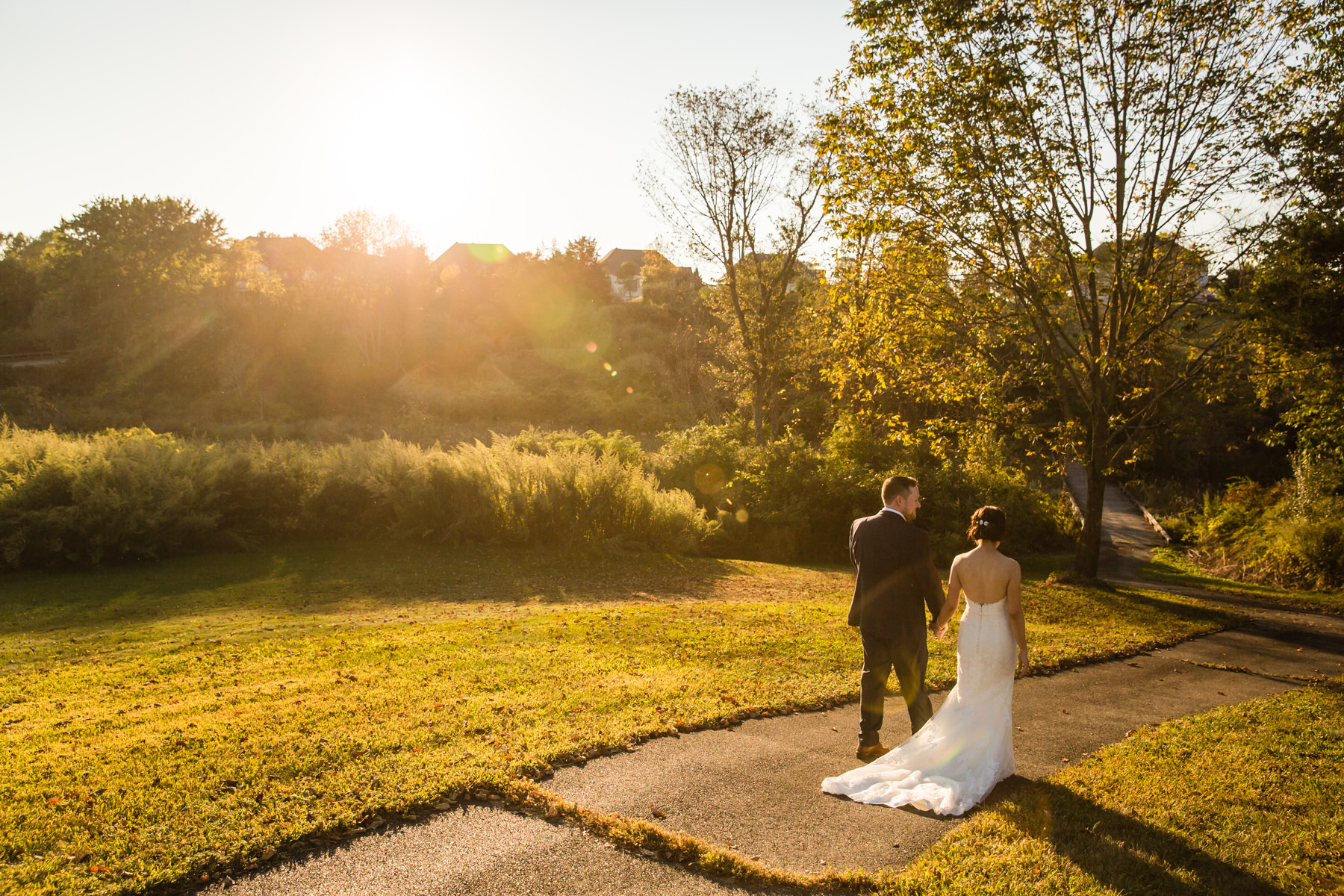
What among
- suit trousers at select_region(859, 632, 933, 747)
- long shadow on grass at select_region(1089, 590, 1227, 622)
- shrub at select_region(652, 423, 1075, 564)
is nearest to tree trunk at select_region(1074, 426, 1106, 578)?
long shadow on grass at select_region(1089, 590, 1227, 622)

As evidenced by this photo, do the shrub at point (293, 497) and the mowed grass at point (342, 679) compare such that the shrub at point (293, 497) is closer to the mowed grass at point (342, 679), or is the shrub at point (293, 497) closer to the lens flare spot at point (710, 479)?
the mowed grass at point (342, 679)

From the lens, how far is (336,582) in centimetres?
1384

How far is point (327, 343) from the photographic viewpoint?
49.3 m

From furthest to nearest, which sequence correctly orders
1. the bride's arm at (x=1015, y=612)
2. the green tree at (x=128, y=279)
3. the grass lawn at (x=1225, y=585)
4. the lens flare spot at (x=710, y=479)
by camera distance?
the green tree at (x=128, y=279) → the lens flare spot at (x=710, y=479) → the grass lawn at (x=1225, y=585) → the bride's arm at (x=1015, y=612)

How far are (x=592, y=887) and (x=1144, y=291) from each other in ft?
47.1

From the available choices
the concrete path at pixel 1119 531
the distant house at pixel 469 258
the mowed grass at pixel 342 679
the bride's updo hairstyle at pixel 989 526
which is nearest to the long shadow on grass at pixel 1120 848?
the bride's updo hairstyle at pixel 989 526

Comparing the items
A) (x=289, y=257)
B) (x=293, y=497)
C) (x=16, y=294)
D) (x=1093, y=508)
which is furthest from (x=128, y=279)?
(x=1093, y=508)

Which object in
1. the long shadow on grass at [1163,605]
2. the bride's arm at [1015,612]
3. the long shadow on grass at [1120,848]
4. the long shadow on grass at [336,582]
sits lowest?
the long shadow on grass at [1163,605]

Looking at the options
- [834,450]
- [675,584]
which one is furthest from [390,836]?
[834,450]

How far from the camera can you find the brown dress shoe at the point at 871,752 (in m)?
5.88

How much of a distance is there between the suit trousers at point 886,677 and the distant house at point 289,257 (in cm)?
5313

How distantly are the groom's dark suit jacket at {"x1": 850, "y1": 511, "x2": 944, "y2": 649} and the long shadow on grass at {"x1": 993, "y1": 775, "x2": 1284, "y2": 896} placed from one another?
1312 mm

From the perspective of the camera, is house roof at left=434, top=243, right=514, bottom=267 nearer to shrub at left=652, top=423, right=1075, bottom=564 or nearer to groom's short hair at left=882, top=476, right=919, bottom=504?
shrub at left=652, top=423, right=1075, bottom=564

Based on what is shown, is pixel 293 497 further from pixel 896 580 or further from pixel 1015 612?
pixel 1015 612
